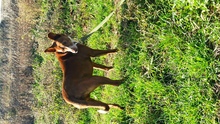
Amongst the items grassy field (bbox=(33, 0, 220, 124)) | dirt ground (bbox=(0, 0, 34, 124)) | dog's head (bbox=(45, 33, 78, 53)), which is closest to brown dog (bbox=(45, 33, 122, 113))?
dog's head (bbox=(45, 33, 78, 53))

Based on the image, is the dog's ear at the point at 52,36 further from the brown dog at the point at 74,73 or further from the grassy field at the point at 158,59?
the grassy field at the point at 158,59

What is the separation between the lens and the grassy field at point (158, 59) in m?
4.97

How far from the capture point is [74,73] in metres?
5.82

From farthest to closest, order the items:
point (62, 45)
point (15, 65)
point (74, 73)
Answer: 1. point (15, 65)
2. point (74, 73)
3. point (62, 45)

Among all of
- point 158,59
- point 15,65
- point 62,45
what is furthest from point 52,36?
point 15,65

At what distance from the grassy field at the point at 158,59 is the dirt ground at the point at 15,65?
2.06m

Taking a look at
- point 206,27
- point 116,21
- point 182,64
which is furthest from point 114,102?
point 206,27

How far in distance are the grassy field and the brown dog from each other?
0.60 metres

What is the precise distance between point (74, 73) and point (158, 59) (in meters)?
1.24

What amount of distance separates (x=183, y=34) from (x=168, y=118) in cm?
119

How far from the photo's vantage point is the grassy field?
16.3 ft

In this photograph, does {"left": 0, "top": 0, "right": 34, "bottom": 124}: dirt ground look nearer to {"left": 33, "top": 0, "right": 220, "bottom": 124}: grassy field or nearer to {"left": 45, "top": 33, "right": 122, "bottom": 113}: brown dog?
{"left": 33, "top": 0, "right": 220, "bottom": 124}: grassy field

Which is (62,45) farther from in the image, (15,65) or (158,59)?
(15,65)

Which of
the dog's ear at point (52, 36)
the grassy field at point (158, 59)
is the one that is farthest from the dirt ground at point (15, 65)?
the dog's ear at point (52, 36)
